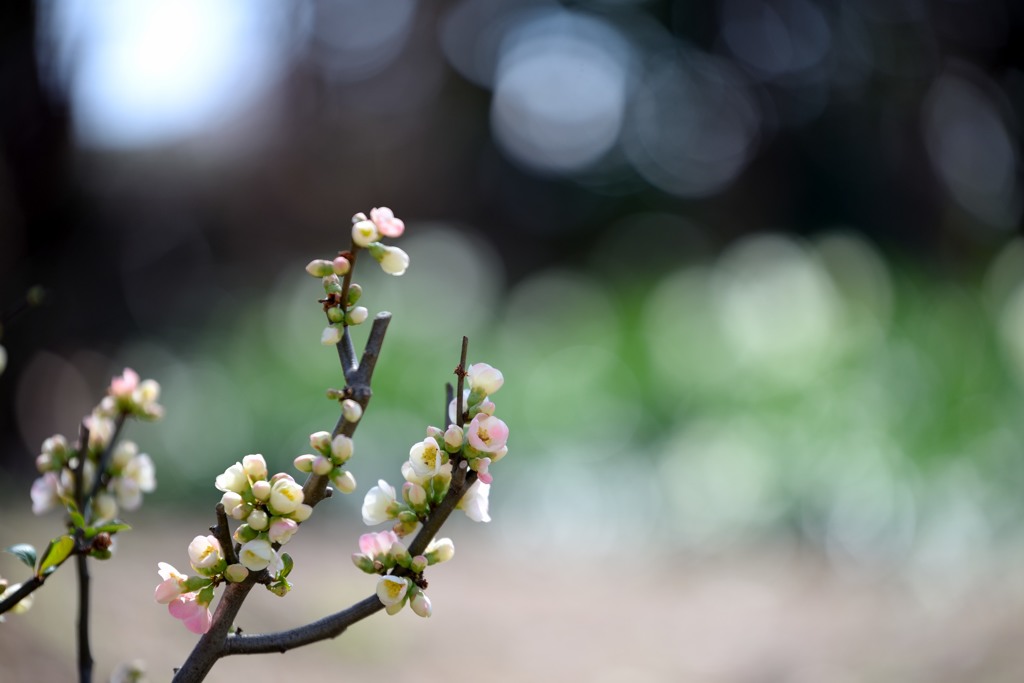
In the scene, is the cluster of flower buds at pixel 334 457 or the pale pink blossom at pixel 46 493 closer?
the cluster of flower buds at pixel 334 457

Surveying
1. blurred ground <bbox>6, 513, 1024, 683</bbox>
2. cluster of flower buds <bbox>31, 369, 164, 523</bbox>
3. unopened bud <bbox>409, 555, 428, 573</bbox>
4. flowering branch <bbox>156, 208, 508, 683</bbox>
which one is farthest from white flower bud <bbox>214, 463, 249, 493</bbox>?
blurred ground <bbox>6, 513, 1024, 683</bbox>

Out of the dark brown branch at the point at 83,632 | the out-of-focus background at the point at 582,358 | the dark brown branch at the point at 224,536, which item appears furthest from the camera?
the out-of-focus background at the point at 582,358

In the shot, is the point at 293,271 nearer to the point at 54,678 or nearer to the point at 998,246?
the point at 998,246

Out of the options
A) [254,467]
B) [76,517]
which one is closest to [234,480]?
[254,467]

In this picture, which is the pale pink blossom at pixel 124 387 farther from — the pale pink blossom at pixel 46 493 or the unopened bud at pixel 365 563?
the unopened bud at pixel 365 563

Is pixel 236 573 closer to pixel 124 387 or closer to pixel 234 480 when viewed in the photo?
pixel 234 480

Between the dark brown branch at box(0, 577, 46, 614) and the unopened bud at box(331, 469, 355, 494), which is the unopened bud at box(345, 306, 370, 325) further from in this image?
the dark brown branch at box(0, 577, 46, 614)

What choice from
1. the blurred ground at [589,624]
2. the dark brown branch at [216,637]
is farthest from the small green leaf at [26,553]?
the blurred ground at [589,624]

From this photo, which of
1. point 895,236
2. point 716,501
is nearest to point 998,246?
point 895,236
